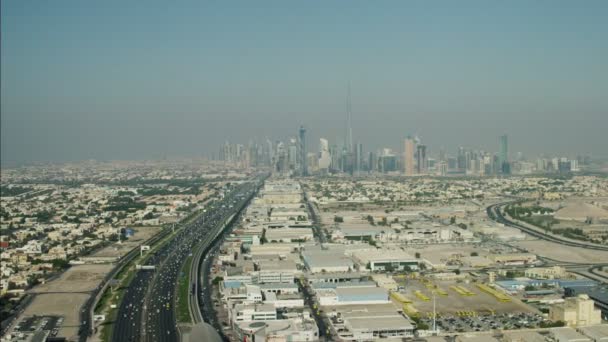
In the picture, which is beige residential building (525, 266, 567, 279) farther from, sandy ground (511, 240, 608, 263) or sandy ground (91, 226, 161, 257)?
sandy ground (91, 226, 161, 257)

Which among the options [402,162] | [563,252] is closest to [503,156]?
[402,162]

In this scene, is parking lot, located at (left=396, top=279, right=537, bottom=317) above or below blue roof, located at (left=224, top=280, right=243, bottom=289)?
below

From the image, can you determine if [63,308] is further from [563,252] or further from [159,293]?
[563,252]

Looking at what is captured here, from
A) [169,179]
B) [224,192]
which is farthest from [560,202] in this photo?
[169,179]

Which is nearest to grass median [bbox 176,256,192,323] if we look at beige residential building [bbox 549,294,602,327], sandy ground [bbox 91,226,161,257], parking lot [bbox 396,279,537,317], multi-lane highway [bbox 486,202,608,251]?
sandy ground [bbox 91,226,161,257]

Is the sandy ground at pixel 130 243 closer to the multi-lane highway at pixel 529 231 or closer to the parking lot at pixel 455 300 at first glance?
the parking lot at pixel 455 300

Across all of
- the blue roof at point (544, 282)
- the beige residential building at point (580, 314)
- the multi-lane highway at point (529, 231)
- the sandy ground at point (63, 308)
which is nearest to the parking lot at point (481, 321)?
the beige residential building at point (580, 314)
